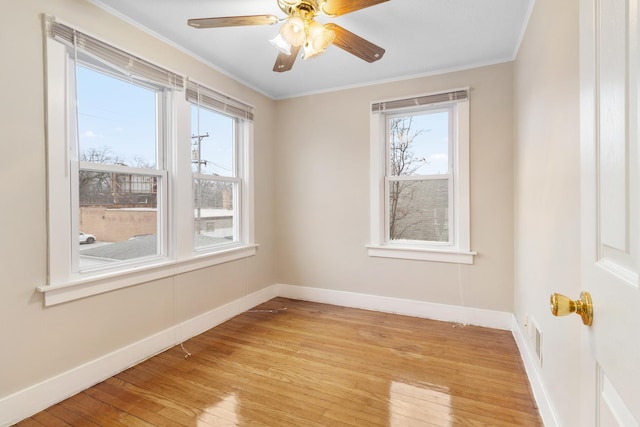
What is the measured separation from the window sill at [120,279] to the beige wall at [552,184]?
103 inches

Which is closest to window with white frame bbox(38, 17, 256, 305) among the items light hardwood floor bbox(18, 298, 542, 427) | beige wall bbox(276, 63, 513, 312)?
light hardwood floor bbox(18, 298, 542, 427)

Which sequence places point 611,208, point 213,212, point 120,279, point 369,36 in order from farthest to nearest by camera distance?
point 213,212
point 369,36
point 120,279
point 611,208

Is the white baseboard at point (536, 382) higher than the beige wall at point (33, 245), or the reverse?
the beige wall at point (33, 245)

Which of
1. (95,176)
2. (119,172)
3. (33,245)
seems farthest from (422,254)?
(33,245)

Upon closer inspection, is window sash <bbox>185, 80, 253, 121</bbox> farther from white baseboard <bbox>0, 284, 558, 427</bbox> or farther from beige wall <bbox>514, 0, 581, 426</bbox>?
beige wall <bbox>514, 0, 581, 426</bbox>

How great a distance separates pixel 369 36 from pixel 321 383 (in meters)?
2.60

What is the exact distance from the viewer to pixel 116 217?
7.64 feet

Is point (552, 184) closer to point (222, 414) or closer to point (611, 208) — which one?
point (611, 208)

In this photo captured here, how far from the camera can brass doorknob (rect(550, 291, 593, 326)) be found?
0.71 meters

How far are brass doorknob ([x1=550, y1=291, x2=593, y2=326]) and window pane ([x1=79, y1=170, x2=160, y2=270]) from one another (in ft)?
8.29

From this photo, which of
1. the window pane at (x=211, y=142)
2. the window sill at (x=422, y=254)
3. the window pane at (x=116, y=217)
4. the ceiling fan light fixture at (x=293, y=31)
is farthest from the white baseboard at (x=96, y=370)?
the ceiling fan light fixture at (x=293, y=31)

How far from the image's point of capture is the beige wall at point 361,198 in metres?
2.96

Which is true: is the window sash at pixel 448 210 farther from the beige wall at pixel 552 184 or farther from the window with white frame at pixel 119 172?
the window with white frame at pixel 119 172

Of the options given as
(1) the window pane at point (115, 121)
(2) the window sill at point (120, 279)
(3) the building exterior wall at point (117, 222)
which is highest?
(1) the window pane at point (115, 121)
